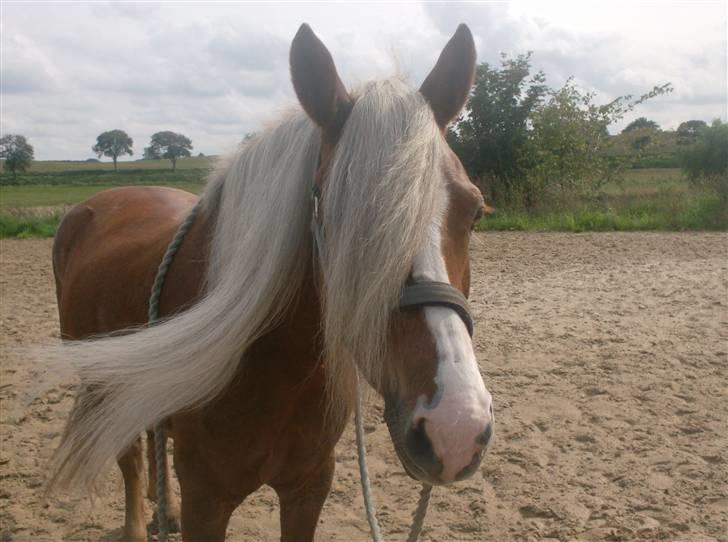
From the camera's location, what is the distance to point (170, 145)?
47.6 metres

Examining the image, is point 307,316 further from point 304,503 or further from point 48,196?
point 48,196

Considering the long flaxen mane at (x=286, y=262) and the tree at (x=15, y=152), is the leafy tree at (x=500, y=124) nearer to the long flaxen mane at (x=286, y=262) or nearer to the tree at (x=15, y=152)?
the long flaxen mane at (x=286, y=262)

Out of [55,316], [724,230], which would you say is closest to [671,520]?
[55,316]

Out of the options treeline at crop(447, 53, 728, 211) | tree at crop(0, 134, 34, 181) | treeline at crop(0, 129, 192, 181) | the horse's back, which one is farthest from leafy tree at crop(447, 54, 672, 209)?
tree at crop(0, 134, 34, 181)

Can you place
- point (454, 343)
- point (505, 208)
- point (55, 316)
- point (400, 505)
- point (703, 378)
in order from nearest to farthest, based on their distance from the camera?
point (454, 343)
point (400, 505)
point (703, 378)
point (55, 316)
point (505, 208)

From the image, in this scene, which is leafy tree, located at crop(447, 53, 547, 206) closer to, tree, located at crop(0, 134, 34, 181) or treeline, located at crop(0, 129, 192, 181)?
treeline, located at crop(0, 129, 192, 181)

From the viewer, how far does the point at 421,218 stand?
1.32m

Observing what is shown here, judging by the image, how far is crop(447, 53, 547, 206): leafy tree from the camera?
53.1 ft

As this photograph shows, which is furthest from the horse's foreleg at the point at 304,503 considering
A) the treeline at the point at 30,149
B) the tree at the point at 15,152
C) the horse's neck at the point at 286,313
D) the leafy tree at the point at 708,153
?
the tree at the point at 15,152

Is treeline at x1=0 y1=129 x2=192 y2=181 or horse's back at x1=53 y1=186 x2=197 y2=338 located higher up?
treeline at x1=0 y1=129 x2=192 y2=181

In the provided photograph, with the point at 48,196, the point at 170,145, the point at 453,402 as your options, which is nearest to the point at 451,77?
the point at 453,402

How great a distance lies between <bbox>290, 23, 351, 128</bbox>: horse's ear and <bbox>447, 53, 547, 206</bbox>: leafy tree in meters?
15.0

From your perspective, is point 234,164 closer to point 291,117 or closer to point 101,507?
point 291,117

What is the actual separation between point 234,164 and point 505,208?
556 inches
